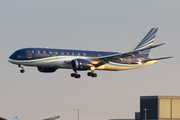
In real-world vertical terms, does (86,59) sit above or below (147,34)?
below

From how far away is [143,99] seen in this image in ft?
379

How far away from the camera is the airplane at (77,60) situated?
252ft

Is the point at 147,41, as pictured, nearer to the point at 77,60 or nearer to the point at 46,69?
the point at 77,60

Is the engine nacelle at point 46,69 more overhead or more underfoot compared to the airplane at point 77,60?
more underfoot

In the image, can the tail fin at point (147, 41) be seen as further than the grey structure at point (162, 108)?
No

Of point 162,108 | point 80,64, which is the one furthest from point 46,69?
point 162,108

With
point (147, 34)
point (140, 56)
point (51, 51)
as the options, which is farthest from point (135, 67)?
point (51, 51)

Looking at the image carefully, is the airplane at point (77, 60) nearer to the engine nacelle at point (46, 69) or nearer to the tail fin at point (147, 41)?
the engine nacelle at point (46, 69)

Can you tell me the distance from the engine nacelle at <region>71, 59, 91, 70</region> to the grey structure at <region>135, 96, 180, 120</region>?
36.6 meters

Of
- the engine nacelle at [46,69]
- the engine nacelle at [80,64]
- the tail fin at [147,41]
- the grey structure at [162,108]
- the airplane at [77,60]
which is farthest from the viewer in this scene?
the grey structure at [162,108]

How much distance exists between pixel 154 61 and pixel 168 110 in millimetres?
22276

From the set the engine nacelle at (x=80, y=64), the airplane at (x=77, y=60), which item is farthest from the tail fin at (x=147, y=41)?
the engine nacelle at (x=80, y=64)

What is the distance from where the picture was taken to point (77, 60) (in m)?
79.1

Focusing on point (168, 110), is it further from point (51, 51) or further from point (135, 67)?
point (51, 51)
